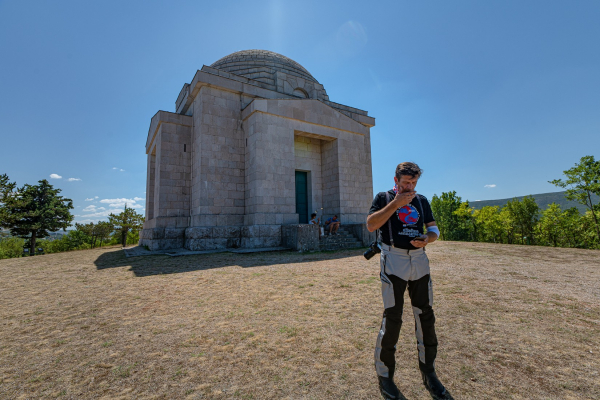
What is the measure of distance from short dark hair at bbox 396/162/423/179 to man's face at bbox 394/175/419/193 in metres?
0.03

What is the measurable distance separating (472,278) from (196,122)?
1331cm

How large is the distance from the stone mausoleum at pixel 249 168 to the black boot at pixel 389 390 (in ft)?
29.3

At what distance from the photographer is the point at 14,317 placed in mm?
4188

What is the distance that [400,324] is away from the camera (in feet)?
7.47

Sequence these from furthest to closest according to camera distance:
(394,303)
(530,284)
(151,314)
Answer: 1. (530,284)
2. (151,314)
3. (394,303)

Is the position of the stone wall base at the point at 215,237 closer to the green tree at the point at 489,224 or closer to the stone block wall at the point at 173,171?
the stone block wall at the point at 173,171

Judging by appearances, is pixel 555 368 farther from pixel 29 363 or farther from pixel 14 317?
pixel 14 317

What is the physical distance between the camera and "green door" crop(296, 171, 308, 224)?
1549 centimetres

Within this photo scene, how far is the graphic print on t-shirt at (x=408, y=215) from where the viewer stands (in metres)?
2.44

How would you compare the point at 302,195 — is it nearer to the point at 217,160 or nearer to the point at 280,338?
the point at 217,160

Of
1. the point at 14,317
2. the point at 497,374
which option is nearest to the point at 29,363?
the point at 14,317

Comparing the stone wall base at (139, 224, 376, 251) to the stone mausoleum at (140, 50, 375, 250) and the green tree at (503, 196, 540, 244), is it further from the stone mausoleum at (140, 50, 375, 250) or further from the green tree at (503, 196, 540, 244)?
the green tree at (503, 196, 540, 244)

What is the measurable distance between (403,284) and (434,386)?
0.86 metres

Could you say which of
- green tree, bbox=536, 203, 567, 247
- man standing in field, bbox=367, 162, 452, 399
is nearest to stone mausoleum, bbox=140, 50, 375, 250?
man standing in field, bbox=367, 162, 452, 399
